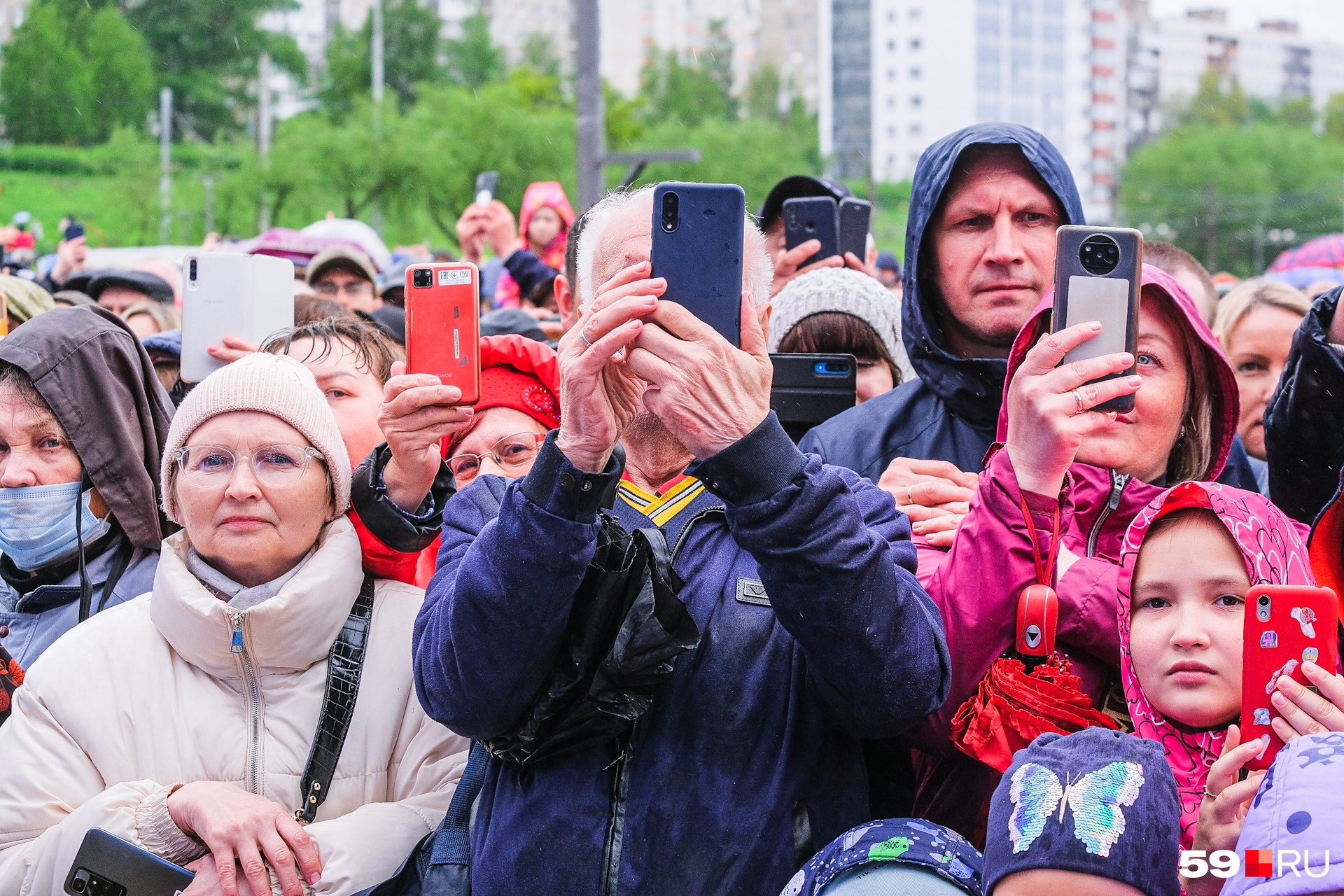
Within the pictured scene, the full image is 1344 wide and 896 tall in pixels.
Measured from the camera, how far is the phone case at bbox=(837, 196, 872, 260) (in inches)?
201

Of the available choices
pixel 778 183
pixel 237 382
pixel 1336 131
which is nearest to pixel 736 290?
pixel 237 382

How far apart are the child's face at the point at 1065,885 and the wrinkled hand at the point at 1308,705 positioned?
0.35 metres

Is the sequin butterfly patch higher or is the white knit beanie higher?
the white knit beanie

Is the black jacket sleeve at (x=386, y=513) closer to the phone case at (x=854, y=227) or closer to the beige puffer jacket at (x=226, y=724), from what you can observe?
the beige puffer jacket at (x=226, y=724)

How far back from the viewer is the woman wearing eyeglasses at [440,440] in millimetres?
2846

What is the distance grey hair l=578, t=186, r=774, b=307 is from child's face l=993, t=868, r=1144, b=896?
3.66 ft

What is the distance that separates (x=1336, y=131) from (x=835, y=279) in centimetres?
9866

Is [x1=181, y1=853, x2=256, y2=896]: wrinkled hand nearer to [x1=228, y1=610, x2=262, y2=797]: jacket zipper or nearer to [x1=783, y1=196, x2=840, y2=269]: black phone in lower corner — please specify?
[x1=228, y1=610, x2=262, y2=797]: jacket zipper

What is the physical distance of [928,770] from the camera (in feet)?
8.94

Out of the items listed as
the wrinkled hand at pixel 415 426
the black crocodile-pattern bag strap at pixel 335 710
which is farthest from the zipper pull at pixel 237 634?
the wrinkled hand at pixel 415 426

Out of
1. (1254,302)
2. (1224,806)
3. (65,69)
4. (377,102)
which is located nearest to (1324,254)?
(1254,302)

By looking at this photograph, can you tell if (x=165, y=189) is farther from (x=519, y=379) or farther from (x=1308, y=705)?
(x=1308, y=705)

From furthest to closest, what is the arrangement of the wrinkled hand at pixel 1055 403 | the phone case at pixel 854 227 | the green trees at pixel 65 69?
the green trees at pixel 65 69, the phone case at pixel 854 227, the wrinkled hand at pixel 1055 403

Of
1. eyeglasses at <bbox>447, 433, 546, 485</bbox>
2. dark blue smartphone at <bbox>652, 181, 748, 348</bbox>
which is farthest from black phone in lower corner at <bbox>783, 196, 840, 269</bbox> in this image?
dark blue smartphone at <bbox>652, 181, 748, 348</bbox>
